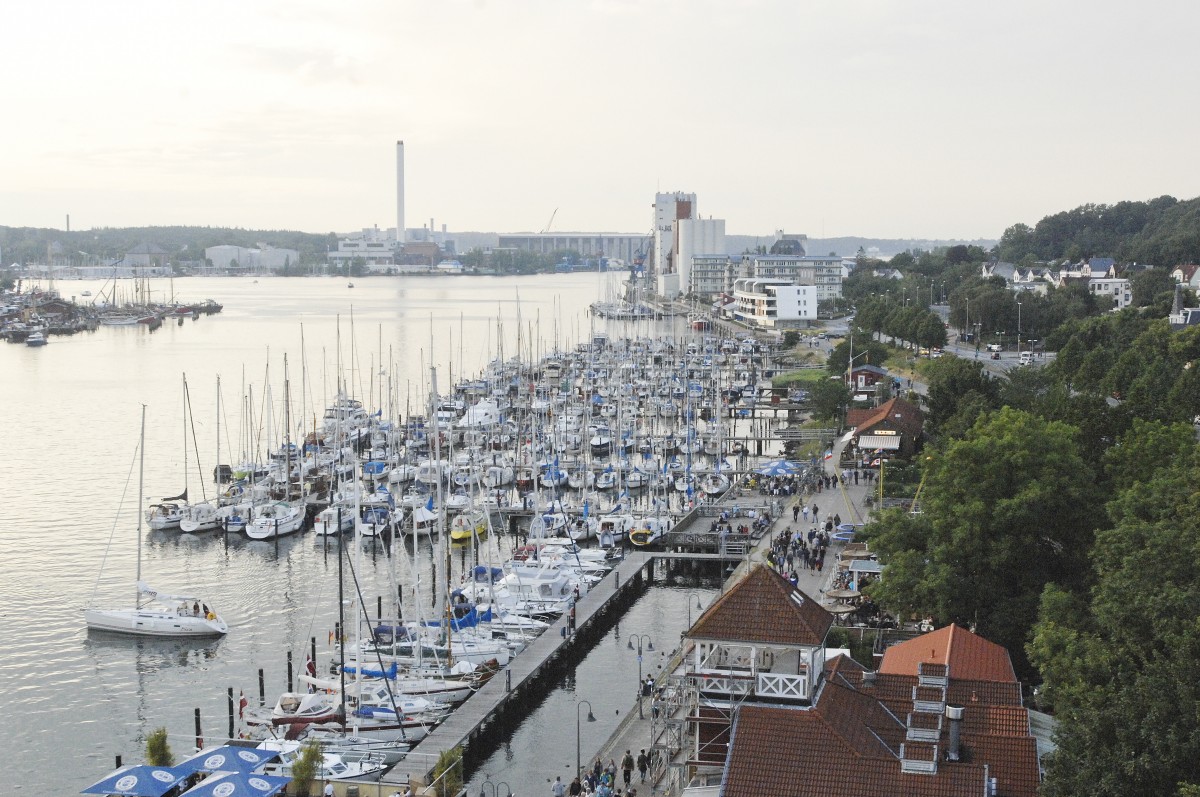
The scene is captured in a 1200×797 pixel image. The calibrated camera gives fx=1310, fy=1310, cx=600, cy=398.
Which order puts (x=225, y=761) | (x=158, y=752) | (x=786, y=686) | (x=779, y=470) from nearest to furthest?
(x=786, y=686)
(x=225, y=761)
(x=158, y=752)
(x=779, y=470)

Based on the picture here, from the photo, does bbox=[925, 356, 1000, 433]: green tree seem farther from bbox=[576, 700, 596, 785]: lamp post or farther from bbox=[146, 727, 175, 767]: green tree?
bbox=[146, 727, 175, 767]: green tree

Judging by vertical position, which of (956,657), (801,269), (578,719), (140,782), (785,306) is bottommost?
(578,719)

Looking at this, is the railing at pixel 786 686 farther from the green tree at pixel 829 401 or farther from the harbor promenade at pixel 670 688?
the green tree at pixel 829 401

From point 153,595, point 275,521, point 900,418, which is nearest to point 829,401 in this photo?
point 900,418

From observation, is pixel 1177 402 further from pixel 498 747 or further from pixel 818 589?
pixel 498 747

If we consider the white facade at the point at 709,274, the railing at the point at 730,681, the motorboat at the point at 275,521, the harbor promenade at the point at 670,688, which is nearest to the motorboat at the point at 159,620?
the motorboat at the point at 275,521

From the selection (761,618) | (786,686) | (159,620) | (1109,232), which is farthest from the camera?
(1109,232)

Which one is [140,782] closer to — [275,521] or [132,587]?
[132,587]
